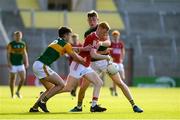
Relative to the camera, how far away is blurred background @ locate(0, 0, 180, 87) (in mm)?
47375

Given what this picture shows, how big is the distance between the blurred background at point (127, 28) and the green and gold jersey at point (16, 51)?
52.3 ft

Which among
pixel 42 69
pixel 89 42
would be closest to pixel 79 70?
pixel 89 42

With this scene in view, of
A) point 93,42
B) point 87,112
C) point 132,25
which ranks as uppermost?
point 132,25

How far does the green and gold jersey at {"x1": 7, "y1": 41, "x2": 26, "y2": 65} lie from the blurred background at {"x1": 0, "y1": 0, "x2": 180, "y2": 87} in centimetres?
1593

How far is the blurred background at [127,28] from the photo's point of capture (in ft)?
155

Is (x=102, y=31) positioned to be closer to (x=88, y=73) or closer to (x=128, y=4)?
(x=88, y=73)

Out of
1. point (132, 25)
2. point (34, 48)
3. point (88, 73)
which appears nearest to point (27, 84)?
point (34, 48)

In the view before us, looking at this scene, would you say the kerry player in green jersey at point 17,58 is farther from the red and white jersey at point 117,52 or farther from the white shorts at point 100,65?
the white shorts at point 100,65

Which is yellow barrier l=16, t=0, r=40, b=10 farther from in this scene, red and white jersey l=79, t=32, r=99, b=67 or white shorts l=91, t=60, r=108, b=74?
red and white jersey l=79, t=32, r=99, b=67

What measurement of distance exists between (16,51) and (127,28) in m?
24.2

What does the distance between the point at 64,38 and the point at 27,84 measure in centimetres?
2678

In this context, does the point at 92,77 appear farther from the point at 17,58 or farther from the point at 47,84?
the point at 17,58

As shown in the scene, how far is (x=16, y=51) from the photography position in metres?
29.0

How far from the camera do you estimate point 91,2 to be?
5647 cm
